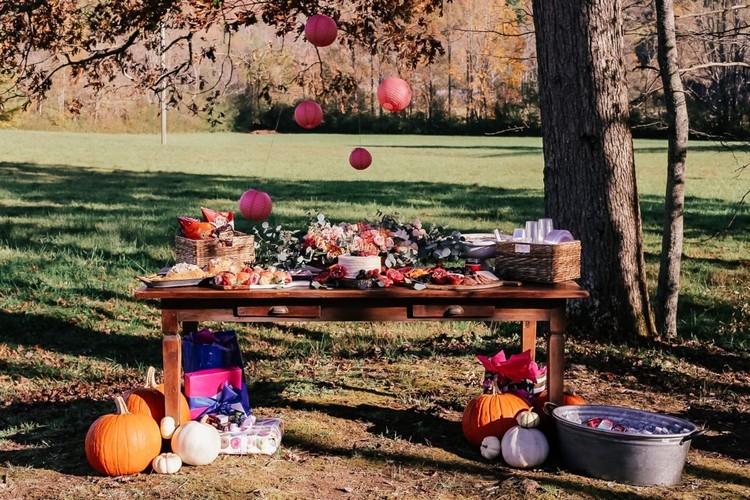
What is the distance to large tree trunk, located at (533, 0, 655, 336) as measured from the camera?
721 centimetres

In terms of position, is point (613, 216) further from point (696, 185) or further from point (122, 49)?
point (696, 185)

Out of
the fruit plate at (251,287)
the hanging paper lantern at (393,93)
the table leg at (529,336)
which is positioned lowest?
the table leg at (529,336)

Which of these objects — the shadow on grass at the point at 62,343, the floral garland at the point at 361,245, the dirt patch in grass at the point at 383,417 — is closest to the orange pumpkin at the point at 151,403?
the dirt patch in grass at the point at 383,417

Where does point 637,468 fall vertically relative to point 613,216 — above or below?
below

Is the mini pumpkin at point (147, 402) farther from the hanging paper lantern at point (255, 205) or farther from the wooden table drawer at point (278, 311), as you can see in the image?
the hanging paper lantern at point (255, 205)

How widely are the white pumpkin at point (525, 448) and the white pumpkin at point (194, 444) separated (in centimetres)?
156

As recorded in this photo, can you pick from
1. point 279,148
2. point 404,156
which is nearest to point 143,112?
point 279,148

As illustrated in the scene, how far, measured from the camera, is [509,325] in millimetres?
8797

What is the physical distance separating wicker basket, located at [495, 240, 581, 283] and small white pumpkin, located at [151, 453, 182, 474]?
2.02m

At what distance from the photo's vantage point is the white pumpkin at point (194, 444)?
15.9 feet

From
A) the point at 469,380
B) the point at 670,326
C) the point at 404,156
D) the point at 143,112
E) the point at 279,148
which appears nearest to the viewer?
the point at 469,380

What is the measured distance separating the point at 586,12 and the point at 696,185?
57.9 feet

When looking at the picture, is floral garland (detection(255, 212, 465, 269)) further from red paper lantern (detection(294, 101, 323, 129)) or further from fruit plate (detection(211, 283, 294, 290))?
red paper lantern (detection(294, 101, 323, 129))

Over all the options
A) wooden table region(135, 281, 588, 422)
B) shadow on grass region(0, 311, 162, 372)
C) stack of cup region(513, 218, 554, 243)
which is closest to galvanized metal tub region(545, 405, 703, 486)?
wooden table region(135, 281, 588, 422)
